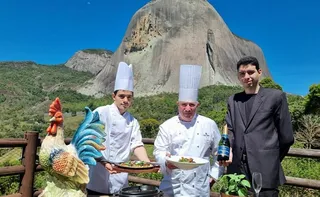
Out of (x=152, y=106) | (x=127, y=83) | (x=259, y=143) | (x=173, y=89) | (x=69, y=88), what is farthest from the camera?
(x=69, y=88)

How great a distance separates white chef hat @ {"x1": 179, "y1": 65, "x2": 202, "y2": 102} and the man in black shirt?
14.2 inches

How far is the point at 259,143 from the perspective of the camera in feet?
8.15

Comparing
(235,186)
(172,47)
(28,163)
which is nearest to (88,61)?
(172,47)

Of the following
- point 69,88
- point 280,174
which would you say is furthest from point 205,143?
point 69,88

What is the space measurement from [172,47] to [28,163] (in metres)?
51.3

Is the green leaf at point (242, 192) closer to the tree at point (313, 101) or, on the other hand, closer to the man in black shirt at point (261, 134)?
the man in black shirt at point (261, 134)

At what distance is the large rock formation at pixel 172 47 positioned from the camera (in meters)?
52.8

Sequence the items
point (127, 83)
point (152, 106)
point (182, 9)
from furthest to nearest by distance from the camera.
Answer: point (182, 9) → point (152, 106) → point (127, 83)

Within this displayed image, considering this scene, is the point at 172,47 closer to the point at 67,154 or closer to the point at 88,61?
the point at 67,154

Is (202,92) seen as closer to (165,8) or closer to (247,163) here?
(165,8)

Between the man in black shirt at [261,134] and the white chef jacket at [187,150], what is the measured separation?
21cm

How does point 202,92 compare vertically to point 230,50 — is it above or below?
below

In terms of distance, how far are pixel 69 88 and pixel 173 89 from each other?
24951mm

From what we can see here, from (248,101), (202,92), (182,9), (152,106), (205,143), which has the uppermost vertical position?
(182,9)
